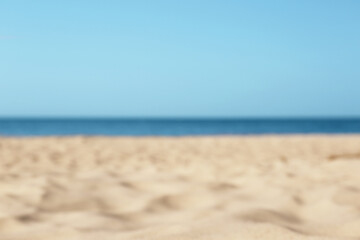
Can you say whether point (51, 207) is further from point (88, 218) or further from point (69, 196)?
point (88, 218)

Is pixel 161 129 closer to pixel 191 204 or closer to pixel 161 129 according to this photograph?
pixel 161 129

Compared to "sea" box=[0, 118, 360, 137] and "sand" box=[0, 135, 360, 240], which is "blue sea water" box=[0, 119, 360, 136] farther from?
"sand" box=[0, 135, 360, 240]

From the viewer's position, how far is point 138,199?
217 centimetres

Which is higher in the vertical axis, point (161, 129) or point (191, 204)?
point (161, 129)

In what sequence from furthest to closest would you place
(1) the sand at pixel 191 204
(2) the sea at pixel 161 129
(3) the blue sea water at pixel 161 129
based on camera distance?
(3) the blue sea water at pixel 161 129 → (2) the sea at pixel 161 129 → (1) the sand at pixel 191 204

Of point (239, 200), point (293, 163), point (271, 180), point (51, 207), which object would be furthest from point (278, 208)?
point (293, 163)

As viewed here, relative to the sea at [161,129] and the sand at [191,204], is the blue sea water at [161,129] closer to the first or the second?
the sea at [161,129]

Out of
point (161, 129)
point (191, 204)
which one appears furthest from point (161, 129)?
point (191, 204)

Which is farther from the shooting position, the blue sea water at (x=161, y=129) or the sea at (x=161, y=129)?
the blue sea water at (x=161, y=129)

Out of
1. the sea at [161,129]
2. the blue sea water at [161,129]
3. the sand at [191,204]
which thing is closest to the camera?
the sand at [191,204]

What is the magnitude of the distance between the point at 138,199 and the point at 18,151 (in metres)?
3.12

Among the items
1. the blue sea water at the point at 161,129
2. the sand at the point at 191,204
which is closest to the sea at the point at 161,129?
the blue sea water at the point at 161,129

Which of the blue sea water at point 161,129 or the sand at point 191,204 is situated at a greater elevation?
the blue sea water at point 161,129

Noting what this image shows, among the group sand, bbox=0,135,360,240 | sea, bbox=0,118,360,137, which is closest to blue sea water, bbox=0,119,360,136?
sea, bbox=0,118,360,137
